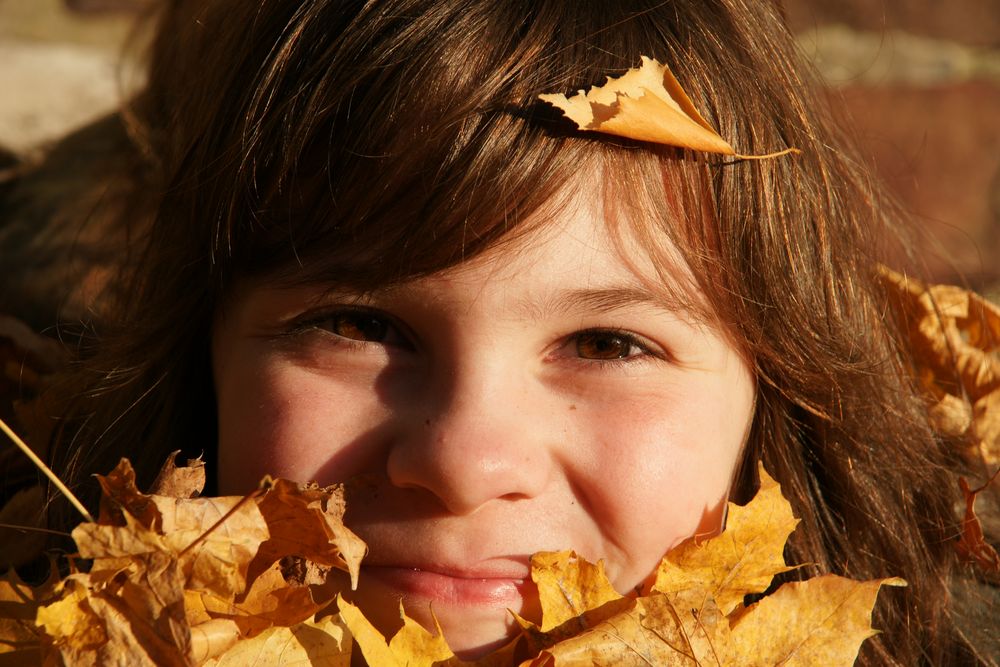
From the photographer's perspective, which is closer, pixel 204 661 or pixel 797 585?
pixel 204 661

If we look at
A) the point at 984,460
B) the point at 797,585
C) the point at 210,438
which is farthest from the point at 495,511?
the point at 984,460

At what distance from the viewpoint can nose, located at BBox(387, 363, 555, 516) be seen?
1357 millimetres

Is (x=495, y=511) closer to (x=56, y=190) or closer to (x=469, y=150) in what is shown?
(x=469, y=150)

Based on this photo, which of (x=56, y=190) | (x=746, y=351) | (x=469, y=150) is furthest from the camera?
(x=56, y=190)

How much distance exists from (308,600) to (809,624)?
0.62 metres

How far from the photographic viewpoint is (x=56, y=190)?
260cm

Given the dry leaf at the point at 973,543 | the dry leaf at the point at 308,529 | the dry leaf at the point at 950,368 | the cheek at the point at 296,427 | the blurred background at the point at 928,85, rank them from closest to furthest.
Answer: the dry leaf at the point at 308,529 < the cheek at the point at 296,427 < the dry leaf at the point at 973,543 < the dry leaf at the point at 950,368 < the blurred background at the point at 928,85

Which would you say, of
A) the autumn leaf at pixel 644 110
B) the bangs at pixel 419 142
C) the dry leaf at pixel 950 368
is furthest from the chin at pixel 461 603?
the dry leaf at pixel 950 368

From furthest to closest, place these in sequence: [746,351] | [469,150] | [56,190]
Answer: [56,190]
[746,351]
[469,150]

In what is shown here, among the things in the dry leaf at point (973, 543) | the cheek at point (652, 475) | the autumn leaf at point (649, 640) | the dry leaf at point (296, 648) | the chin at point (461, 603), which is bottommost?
the dry leaf at point (296, 648)

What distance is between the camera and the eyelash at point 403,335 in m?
1.49

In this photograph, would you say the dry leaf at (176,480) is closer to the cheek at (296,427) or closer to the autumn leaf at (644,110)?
the cheek at (296,427)

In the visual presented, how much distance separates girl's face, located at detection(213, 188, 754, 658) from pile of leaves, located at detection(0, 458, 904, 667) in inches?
2.2

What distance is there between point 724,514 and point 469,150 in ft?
1.99
